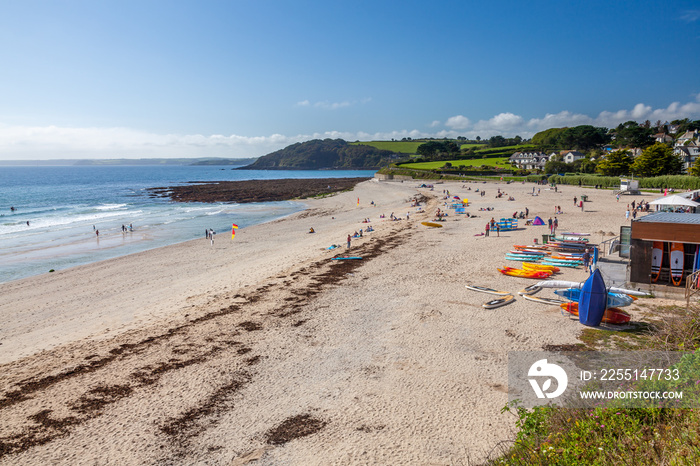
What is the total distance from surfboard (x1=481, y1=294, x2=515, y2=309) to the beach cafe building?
170 inches

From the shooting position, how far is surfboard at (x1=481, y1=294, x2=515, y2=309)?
1330 centimetres

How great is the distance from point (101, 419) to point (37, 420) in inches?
54.1

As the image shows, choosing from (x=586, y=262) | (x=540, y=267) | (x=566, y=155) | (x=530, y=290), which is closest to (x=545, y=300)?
(x=530, y=290)

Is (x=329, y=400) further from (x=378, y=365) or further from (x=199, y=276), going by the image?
(x=199, y=276)

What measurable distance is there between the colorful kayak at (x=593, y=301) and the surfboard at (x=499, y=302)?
2.49m

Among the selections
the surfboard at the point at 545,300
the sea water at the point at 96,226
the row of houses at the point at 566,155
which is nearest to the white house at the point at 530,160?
the row of houses at the point at 566,155

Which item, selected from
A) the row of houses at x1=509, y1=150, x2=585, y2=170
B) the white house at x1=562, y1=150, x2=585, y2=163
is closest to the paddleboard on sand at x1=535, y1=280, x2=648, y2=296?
the row of houses at x1=509, y1=150, x2=585, y2=170

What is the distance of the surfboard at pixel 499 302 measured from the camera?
1330cm

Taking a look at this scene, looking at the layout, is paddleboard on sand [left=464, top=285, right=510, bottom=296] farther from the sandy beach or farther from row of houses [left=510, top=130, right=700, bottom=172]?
row of houses [left=510, top=130, right=700, bottom=172]

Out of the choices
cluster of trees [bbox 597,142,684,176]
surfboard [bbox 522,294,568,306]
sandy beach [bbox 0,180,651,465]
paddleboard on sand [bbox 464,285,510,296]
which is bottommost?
sandy beach [bbox 0,180,651,465]

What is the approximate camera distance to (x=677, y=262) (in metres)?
13.1

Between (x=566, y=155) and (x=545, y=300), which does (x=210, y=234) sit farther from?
(x=566, y=155)

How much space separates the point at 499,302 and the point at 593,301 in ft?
9.75

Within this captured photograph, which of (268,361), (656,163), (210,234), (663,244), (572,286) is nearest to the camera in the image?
(268,361)
